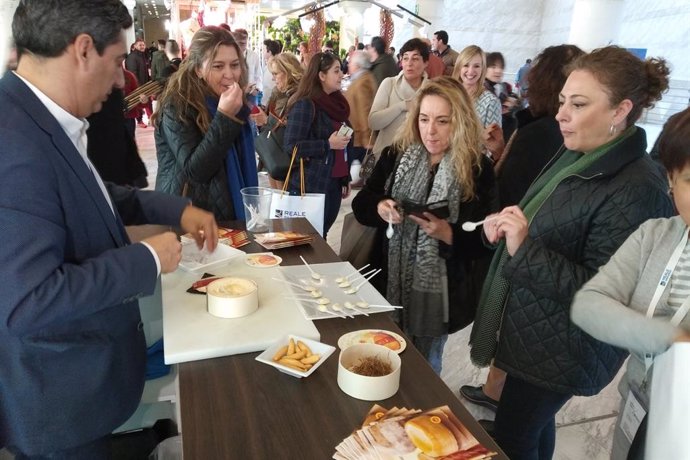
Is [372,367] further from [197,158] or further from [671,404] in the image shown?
[197,158]

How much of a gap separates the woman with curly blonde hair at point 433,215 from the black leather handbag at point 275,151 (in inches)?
65.6

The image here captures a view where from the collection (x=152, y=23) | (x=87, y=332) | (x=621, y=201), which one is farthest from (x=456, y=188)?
(x=152, y=23)

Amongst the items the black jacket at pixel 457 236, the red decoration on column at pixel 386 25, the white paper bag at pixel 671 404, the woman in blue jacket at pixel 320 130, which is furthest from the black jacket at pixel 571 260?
the red decoration on column at pixel 386 25

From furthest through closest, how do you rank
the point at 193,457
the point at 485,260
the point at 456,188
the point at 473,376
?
the point at 473,376, the point at 485,260, the point at 456,188, the point at 193,457

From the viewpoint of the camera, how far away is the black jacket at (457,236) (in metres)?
1.76

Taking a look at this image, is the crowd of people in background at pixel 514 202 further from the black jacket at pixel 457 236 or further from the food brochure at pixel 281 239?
the food brochure at pixel 281 239

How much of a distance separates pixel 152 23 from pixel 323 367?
26897 millimetres

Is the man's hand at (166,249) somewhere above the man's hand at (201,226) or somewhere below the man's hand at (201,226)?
above

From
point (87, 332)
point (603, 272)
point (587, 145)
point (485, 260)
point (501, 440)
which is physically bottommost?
point (501, 440)

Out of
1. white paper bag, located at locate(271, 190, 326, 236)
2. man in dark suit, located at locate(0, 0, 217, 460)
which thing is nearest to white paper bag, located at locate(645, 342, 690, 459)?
man in dark suit, located at locate(0, 0, 217, 460)

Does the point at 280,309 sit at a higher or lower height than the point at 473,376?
higher

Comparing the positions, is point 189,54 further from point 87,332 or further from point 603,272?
point 603,272

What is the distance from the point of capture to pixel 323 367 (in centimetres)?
106

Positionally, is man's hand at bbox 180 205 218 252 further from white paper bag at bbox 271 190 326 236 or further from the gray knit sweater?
the gray knit sweater
